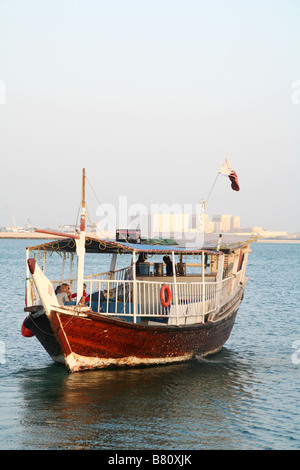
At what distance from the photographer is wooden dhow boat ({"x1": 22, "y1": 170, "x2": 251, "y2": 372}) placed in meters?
15.9

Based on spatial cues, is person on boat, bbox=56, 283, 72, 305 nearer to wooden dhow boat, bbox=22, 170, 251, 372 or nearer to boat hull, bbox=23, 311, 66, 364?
wooden dhow boat, bbox=22, 170, 251, 372

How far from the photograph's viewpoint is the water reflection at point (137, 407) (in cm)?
1211

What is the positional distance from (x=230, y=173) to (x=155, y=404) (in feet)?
33.9

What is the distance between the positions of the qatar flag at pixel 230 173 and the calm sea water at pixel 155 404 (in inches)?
242

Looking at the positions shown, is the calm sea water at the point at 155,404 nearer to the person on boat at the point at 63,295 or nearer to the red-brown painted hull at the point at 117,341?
the red-brown painted hull at the point at 117,341

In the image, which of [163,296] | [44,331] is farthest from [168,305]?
[44,331]

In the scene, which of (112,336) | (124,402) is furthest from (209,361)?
(124,402)

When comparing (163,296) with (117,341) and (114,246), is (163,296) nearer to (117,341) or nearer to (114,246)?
(117,341)

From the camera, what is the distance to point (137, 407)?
46.6 feet

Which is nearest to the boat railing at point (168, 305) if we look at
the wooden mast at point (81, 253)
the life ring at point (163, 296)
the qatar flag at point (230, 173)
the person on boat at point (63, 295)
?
the life ring at point (163, 296)

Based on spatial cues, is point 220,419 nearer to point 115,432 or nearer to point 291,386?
point 115,432
